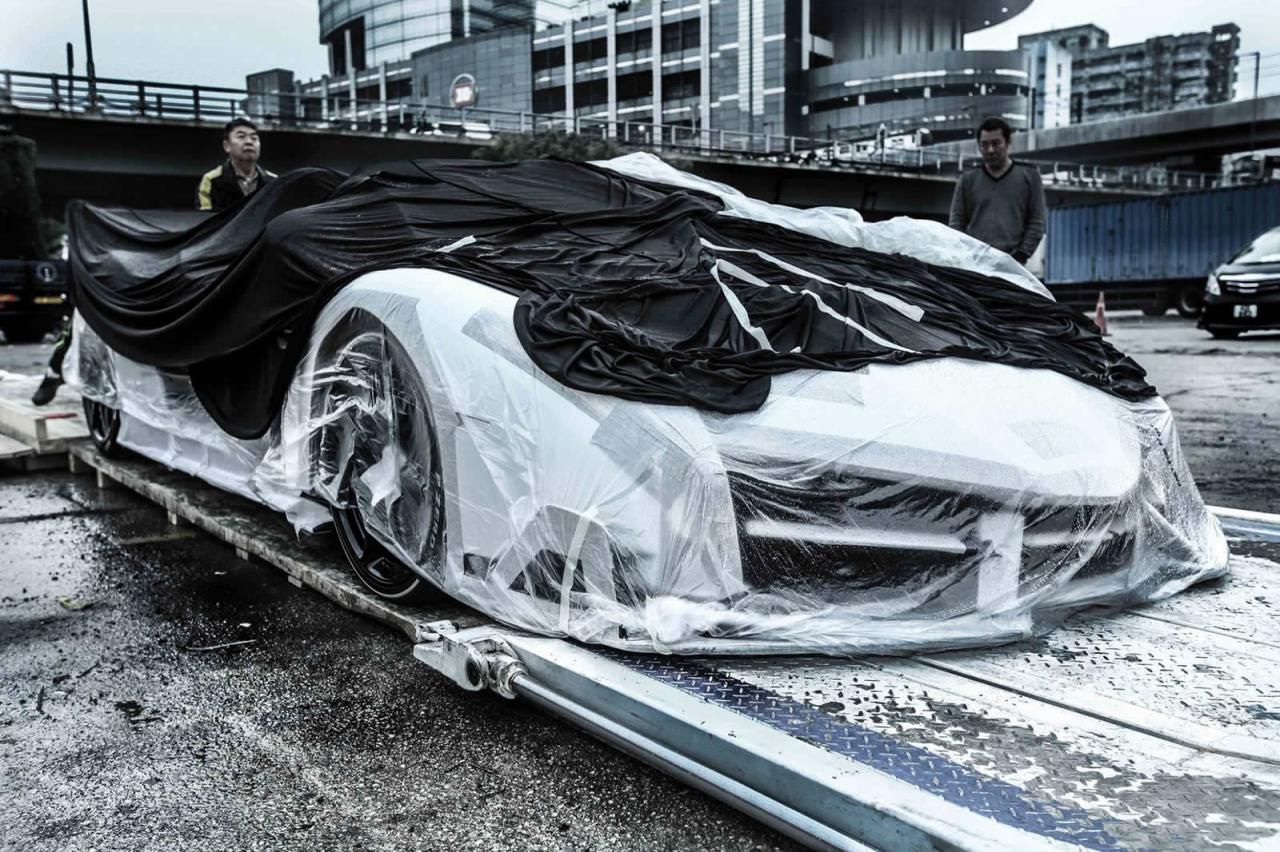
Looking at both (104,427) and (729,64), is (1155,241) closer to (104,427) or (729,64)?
(104,427)

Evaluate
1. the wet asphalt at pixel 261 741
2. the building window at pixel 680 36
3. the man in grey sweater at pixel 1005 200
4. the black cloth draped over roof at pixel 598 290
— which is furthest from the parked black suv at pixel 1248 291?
the building window at pixel 680 36

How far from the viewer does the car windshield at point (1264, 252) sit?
14.6 meters

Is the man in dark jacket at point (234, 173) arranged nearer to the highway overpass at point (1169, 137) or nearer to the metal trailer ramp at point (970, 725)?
the metal trailer ramp at point (970, 725)

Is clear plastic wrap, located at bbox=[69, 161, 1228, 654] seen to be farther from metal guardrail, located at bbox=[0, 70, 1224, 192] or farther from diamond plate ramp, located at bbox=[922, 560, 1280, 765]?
metal guardrail, located at bbox=[0, 70, 1224, 192]

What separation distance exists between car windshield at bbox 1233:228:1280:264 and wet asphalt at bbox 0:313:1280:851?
14.5 m

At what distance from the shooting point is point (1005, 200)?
239 inches

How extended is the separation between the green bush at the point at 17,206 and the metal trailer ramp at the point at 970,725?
90.8 ft

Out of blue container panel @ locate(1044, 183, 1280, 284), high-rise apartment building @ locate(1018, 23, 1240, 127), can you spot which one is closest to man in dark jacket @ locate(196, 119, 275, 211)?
blue container panel @ locate(1044, 183, 1280, 284)

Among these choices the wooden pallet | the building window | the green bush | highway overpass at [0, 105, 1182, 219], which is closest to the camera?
the wooden pallet

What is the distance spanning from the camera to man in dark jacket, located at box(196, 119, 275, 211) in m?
5.86

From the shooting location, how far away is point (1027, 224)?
19.9 ft

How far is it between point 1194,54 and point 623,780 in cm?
20096

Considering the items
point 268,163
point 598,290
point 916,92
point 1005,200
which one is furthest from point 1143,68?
point 598,290

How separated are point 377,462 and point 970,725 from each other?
1879mm
